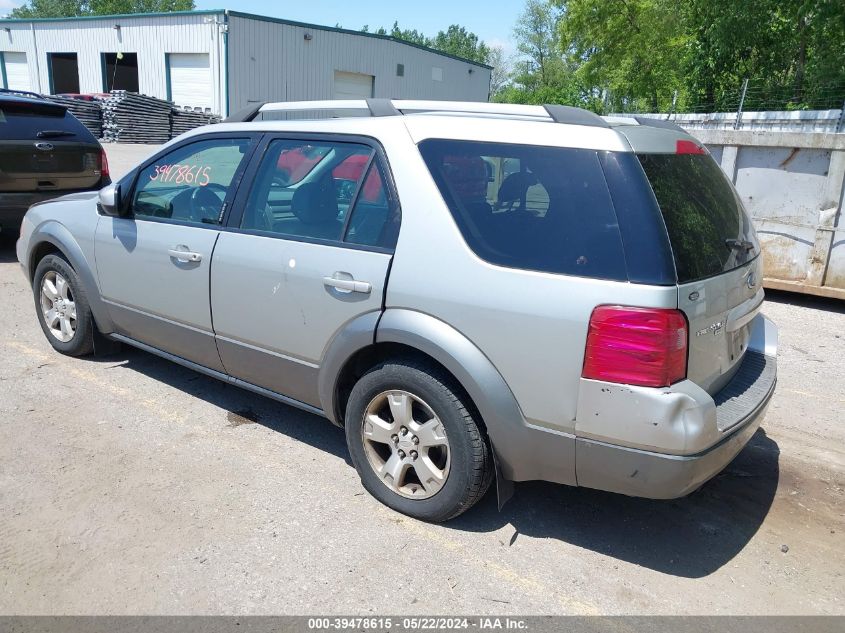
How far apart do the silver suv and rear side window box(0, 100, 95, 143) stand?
4703 mm

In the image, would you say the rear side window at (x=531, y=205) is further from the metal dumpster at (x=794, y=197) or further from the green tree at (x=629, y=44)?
the green tree at (x=629, y=44)

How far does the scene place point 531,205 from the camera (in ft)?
9.68

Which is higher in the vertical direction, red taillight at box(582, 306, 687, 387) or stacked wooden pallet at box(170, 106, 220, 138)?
stacked wooden pallet at box(170, 106, 220, 138)

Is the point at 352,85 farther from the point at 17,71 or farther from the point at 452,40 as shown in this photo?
the point at 452,40

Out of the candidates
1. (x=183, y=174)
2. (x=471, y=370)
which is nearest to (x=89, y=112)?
(x=183, y=174)

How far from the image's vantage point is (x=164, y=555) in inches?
119

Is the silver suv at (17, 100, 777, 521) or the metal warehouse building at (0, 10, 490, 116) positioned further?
the metal warehouse building at (0, 10, 490, 116)

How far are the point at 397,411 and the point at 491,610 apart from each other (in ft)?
3.18

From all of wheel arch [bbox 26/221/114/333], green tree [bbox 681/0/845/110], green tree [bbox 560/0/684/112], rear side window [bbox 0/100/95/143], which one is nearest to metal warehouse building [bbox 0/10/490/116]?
green tree [bbox 560/0/684/112]

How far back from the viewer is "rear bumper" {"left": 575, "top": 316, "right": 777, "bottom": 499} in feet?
8.66

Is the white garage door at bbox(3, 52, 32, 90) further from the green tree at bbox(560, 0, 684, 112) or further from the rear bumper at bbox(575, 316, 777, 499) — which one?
the rear bumper at bbox(575, 316, 777, 499)

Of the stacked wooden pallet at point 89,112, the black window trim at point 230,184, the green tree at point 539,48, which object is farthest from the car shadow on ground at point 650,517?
the green tree at point 539,48

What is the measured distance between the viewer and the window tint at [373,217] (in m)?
3.28

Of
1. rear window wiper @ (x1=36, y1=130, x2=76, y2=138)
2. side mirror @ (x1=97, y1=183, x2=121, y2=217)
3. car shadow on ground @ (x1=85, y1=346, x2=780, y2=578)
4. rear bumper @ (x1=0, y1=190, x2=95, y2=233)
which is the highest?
rear window wiper @ (x1=36, y1=130, x2=76, y2=138)
